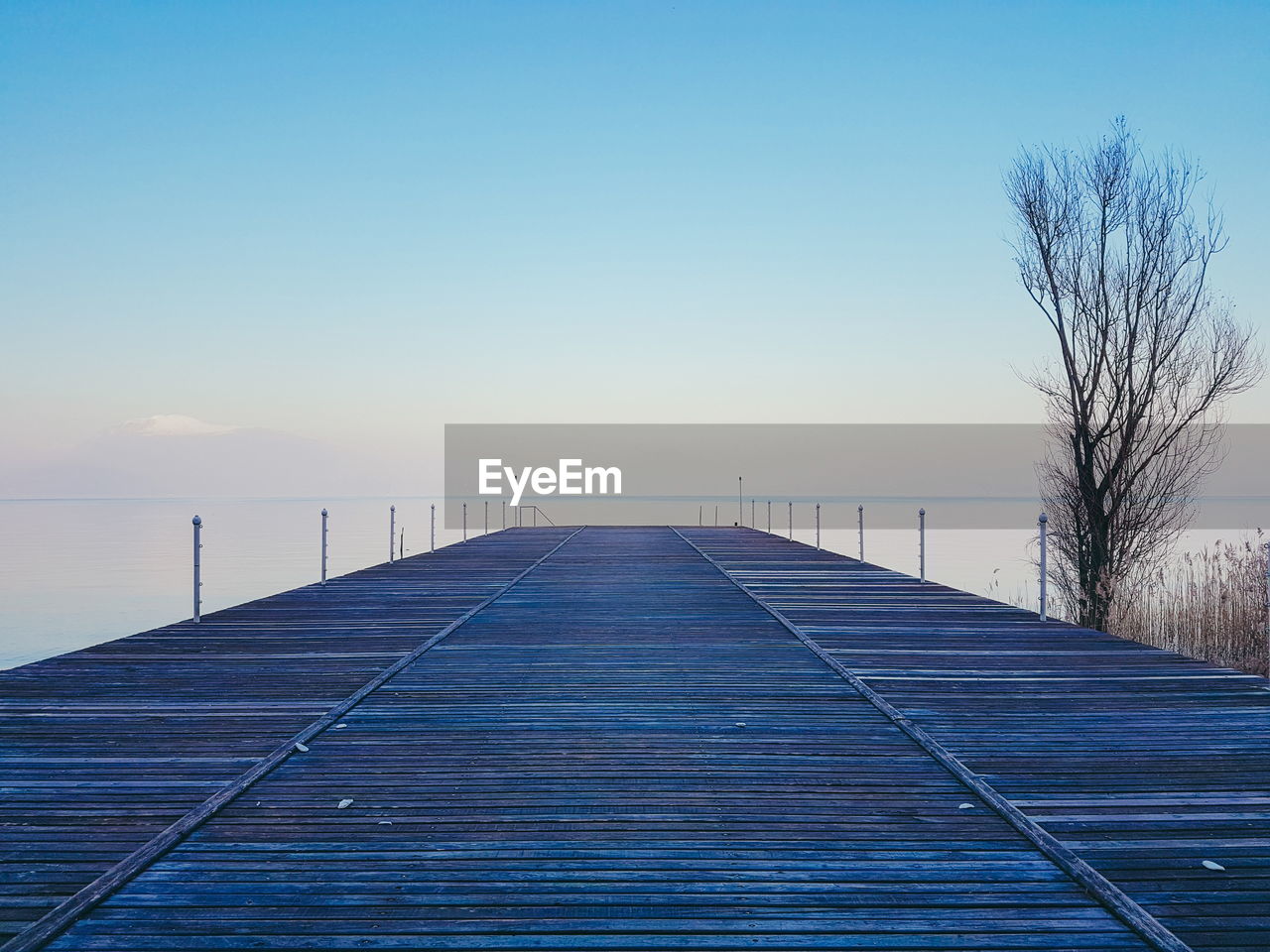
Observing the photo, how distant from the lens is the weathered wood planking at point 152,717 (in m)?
2.61

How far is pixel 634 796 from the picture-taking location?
3.01 m

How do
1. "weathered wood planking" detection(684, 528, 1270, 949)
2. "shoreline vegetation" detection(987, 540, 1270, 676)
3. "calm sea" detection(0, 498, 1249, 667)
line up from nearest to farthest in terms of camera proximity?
"weathered wood planking" detection(684, 528, 1270, 949) → "shoreline vegetation" detection(987, 540, 1270, 676) → "calm sea" detection(0, 498, 1249, 667)

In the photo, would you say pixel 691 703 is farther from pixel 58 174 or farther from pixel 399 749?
pixel 58 174

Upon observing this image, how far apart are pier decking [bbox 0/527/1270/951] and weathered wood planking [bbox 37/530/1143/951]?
0.04 ft

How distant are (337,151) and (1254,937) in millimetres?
24723

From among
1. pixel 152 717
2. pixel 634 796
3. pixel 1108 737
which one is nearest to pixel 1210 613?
pixel 1108 737

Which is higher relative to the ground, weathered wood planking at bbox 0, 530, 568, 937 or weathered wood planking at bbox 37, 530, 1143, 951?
weathered wood planking at bbox 37, 530, 1143, 951

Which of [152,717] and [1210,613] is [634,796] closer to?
[152,717]

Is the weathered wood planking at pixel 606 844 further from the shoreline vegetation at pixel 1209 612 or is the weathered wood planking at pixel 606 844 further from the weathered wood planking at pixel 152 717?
the shoreline vegetation at pixel 1209 612

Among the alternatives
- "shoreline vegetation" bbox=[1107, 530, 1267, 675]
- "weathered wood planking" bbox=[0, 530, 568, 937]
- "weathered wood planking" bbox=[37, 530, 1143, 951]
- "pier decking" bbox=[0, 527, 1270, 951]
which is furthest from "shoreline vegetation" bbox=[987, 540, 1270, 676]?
"weathered wood planking" bbox=[0, 530, 568, 937]

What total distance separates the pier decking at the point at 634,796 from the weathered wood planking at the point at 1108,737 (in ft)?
0.06

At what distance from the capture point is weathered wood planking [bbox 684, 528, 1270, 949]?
2377 mm

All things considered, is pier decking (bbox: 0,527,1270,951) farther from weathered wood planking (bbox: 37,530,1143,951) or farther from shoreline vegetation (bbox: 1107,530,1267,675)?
shoreline vegetation (bbox: 1107,530,1267,675)

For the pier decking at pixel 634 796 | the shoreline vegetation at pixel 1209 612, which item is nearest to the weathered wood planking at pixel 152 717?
the pier decking at pixel 634 796
